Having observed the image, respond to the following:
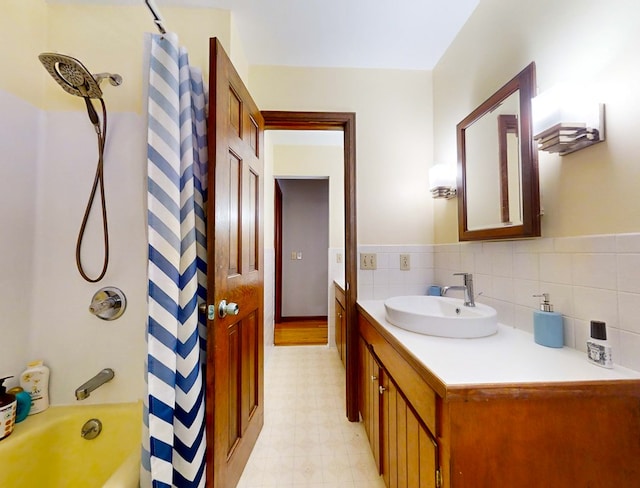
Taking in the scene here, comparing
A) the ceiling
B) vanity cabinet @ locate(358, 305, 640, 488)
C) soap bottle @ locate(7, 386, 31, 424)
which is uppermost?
the ceiling

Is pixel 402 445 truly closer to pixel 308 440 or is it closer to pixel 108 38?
pixel 308 440

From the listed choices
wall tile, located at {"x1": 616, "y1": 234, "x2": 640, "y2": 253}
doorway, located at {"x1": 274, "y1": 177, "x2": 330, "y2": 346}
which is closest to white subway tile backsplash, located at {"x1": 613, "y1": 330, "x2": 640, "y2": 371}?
wall tile, located at {"x1": 616, "y1": 234, "x2": 640, "y2": 253}

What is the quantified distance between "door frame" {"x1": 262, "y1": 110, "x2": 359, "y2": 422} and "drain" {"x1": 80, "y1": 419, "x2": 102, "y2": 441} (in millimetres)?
1361

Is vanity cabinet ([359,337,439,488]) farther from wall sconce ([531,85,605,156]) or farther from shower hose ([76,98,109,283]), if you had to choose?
shower hose ([76,98,109,283])

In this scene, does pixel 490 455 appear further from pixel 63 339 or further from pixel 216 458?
pixel 63 339

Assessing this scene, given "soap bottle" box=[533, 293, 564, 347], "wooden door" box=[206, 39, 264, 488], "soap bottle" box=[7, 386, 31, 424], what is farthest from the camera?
"soap bottle" box=[7, 386, 31, 424]

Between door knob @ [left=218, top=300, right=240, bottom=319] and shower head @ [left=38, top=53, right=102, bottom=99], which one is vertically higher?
shower head @ [left=38, top=53, right=102, bottom=99]

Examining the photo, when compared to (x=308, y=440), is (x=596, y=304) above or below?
above

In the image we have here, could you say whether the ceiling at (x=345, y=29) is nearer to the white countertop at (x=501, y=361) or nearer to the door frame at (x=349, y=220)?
the door frame at (x=349, y=220)

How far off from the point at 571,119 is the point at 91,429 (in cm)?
225

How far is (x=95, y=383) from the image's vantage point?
1.21m

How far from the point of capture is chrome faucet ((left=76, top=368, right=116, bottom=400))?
43.5 inches

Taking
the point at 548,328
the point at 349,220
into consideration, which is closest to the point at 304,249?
the point at 349,220

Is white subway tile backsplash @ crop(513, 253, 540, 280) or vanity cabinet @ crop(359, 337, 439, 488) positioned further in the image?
white subway tile backsplash @ crop(513, 253, 540, 280)
